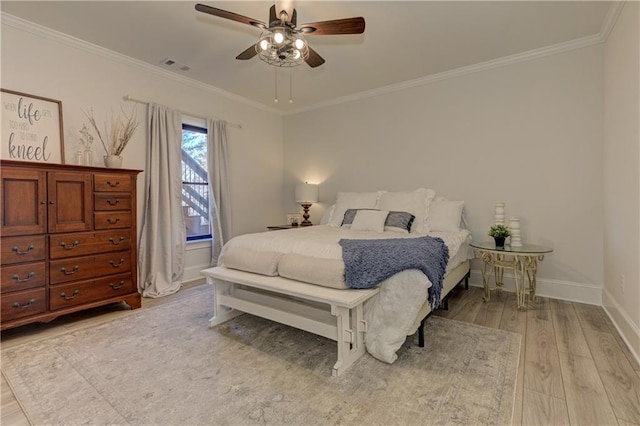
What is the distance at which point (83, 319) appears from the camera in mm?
2760

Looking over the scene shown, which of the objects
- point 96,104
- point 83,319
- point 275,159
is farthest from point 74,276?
point 275,159

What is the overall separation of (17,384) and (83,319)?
107 centimetres

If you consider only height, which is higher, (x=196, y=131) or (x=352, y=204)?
(x=196, y=131)

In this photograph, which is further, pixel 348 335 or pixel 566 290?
pixel 566 290

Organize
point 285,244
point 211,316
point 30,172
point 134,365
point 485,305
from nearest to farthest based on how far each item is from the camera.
Result: 1. point 134,365
2. point 30,172
3. point 285,244
4. point 211,316
5. point 485,305

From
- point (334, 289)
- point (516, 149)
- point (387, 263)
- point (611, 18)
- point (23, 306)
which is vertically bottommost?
point (23, 306)

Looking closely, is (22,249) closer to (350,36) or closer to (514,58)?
(350,36)

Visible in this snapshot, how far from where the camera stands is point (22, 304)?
7.71 feet

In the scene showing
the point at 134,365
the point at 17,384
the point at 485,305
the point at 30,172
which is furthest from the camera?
the point at 485,305

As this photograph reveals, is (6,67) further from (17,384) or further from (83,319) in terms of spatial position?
(17,384)

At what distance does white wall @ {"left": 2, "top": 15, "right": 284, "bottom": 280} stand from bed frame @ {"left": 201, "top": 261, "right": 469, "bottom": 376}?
5.67 ft

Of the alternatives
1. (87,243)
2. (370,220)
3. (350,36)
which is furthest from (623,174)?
(87,243)

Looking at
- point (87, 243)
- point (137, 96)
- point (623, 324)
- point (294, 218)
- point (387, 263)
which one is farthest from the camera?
point (294, 218)

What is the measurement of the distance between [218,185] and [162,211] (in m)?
0.87
